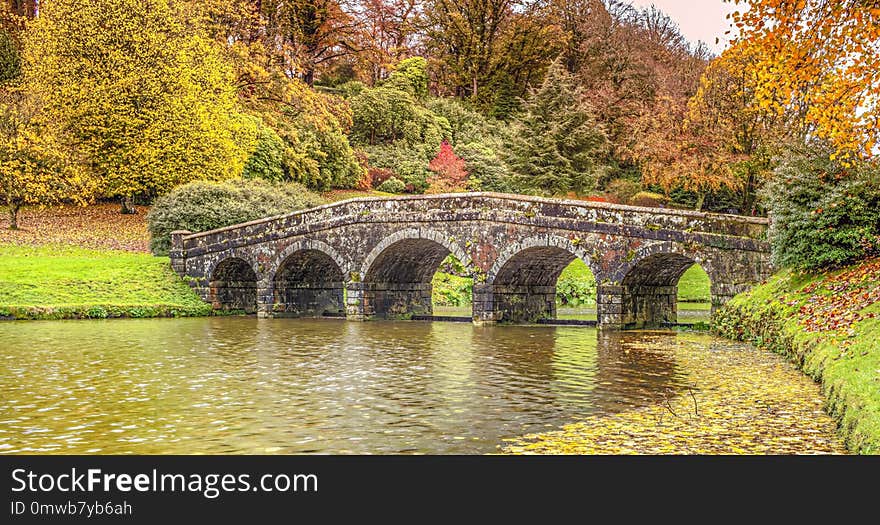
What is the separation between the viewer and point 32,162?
38.3 m

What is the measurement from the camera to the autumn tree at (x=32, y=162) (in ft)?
124

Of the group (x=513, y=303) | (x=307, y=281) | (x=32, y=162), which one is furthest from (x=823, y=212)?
(x=32, y=162)

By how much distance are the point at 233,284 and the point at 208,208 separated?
342 cm

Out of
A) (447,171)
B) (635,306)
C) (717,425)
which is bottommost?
(717,425)

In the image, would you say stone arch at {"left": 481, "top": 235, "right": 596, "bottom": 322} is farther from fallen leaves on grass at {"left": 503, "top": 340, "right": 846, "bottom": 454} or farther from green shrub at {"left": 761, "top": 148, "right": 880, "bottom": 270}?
fallen leaves on grass at {"left": 503, "top": 340, "right": 846, "bottom": 454}

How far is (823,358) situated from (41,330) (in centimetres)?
1992

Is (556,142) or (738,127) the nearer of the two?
(738,127)

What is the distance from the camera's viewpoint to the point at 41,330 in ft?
78.4

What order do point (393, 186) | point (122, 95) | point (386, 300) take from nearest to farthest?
point (386, 300) < point (122, 95) < point (393, 186)

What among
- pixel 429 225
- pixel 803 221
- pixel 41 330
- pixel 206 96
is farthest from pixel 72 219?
pixel 803 221

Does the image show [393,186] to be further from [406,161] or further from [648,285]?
[648,285]

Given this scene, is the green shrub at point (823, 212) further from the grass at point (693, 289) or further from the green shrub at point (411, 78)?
the green shrub at point (411, 78)

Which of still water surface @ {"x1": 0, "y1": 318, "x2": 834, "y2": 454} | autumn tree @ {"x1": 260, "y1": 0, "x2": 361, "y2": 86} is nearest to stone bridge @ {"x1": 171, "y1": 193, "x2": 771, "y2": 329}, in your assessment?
still water surface @ {"x1": 0, "y1": 318, "x2": 834, "y2": 454}
